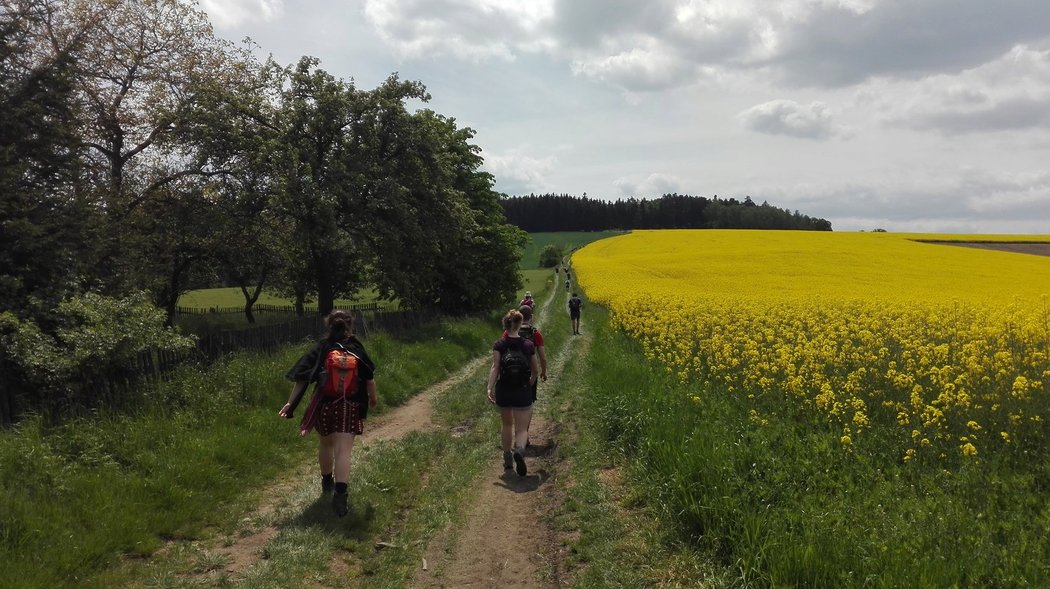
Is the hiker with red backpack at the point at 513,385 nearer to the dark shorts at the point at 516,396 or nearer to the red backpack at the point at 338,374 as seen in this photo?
the dark shorts at the point at 516,396

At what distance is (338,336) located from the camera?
557cm

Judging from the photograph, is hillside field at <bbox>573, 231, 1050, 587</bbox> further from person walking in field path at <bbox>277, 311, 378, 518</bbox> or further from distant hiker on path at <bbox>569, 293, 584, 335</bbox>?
distant hiker on path at <bbox>569, 293, 584, 335</bbox>

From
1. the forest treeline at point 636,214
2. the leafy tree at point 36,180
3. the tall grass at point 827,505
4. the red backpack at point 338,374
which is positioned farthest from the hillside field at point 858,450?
the forest treeline at point 636,214

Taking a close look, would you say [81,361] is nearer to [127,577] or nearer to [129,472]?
[129,472]

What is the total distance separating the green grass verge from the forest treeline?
110 meters

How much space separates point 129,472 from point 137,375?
2282 mm

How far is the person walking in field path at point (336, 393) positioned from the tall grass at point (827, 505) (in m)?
2.74

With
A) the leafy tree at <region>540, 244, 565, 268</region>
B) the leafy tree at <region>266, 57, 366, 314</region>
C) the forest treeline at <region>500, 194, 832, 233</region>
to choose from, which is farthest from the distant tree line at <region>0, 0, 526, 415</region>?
the forest treeline at <region>500, 194, 832, 233</region>

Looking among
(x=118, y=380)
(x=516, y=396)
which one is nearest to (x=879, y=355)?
(x=516, y=396)

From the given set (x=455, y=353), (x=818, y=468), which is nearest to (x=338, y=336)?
(x=818, y=468)

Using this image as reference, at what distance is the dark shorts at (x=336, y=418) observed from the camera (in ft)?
17.9

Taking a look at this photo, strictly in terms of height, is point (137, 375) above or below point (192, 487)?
above

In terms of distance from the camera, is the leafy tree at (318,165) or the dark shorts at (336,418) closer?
the dark shorts at (336,418)

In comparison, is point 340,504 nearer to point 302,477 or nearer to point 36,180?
point 302,477
